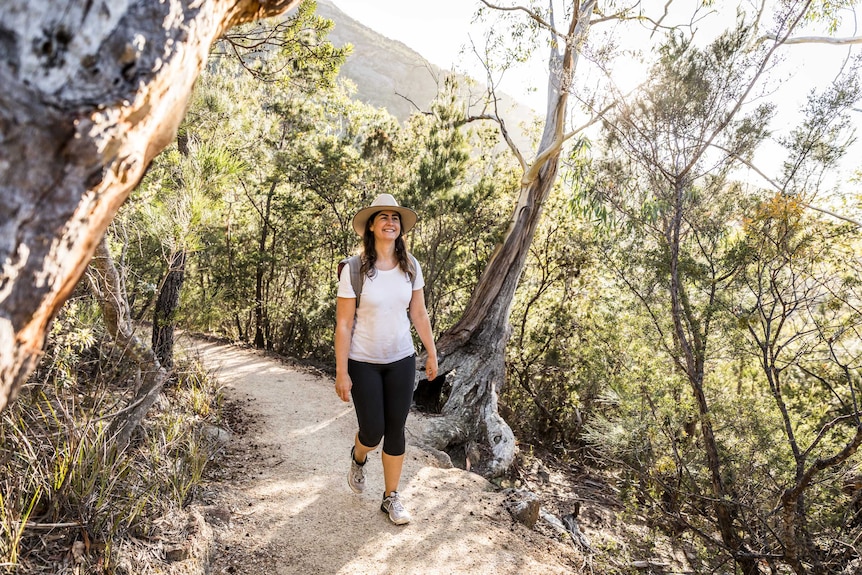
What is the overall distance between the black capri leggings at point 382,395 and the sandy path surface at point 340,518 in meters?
0.70

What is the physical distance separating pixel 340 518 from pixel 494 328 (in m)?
4.81

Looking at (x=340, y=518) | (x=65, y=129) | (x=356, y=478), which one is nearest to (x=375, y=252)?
(x=356, y=478)

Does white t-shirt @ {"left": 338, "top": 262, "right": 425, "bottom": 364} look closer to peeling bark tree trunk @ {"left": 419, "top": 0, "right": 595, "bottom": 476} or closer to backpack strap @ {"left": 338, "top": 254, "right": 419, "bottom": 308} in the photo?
backpack strap @ {"left": 338, "top": 254, "right": 419, "bottom": 308}

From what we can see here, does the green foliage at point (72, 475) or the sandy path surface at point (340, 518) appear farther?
the sandy path surface at point (340, 518)

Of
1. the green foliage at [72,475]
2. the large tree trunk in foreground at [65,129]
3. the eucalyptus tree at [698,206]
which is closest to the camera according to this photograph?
the large tree trunk in foreground at [65,129]

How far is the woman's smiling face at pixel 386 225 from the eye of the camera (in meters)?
3.04

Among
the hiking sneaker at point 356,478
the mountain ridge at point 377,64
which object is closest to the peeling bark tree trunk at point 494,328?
the hiking sneaker at point 356,478

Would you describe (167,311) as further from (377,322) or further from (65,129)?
(65,129)

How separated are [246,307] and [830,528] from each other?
9.79 metres

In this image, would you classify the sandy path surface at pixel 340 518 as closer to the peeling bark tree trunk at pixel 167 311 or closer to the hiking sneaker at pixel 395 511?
the hiking sneaker at pixel 395 511

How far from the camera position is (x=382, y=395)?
298cm

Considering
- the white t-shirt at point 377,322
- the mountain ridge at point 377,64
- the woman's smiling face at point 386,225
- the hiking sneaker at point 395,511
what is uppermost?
the mountain ridge at point 377,64

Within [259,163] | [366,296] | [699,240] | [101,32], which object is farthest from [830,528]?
[259,163]

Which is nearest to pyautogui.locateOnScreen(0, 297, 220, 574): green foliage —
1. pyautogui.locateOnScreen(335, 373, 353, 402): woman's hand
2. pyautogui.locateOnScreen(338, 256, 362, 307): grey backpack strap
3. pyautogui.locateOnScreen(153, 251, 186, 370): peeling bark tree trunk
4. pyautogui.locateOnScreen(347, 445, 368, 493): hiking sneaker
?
pyautogui.locateOnScreen(347, 445, 368, 493): hiking sneaker
